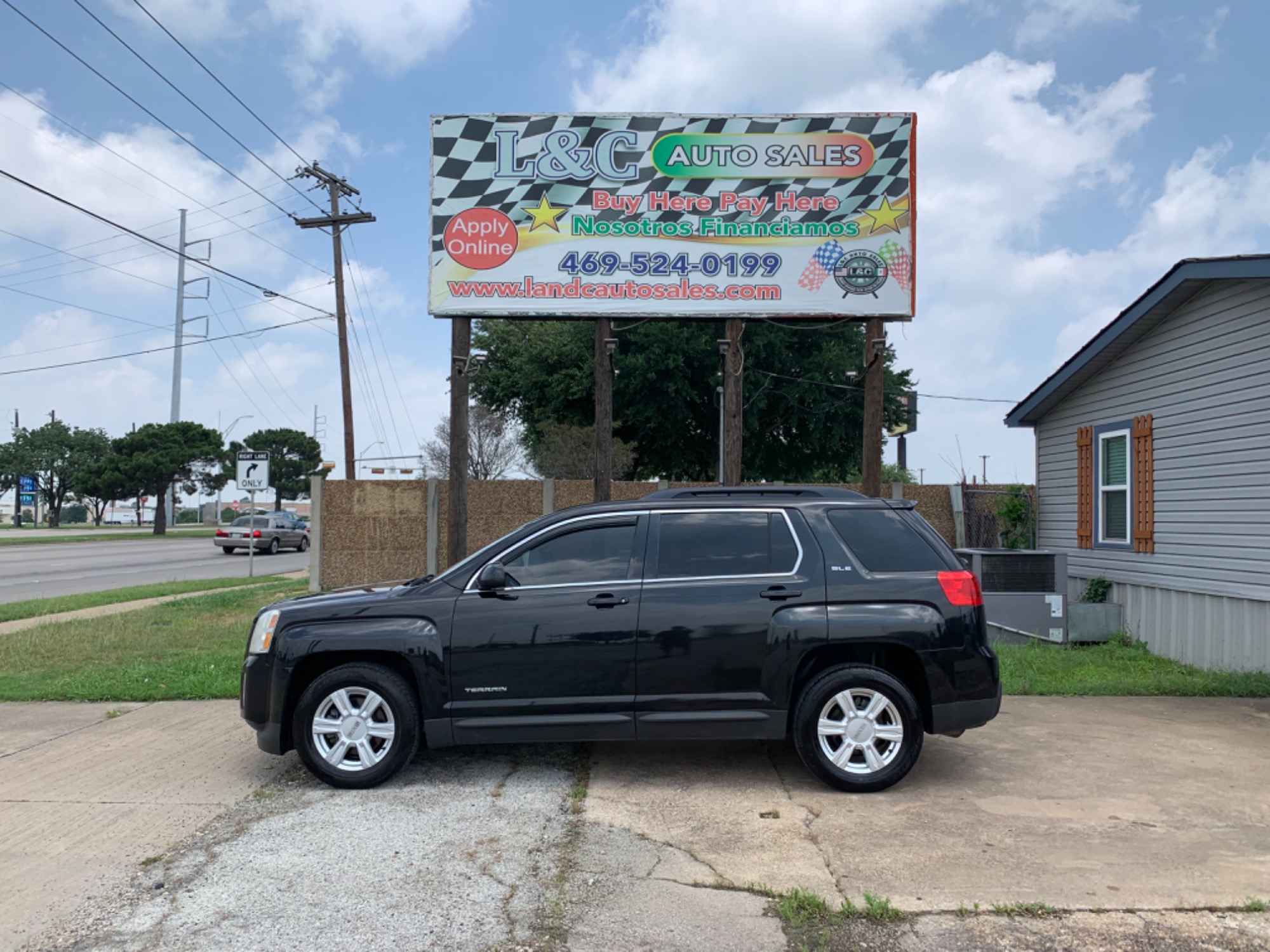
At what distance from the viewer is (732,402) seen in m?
12.1

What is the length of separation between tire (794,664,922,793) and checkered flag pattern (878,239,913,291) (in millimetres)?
7430

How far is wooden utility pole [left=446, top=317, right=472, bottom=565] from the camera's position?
12.1 m

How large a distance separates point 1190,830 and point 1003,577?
21.2 ft

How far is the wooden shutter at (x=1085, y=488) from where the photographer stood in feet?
39.4

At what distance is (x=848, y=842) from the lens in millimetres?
4766

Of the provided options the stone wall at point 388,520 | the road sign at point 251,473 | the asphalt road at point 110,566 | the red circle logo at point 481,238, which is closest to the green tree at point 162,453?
the asphalt road at point 110,566

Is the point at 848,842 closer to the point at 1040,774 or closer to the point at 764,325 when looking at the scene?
the point at 1040,774

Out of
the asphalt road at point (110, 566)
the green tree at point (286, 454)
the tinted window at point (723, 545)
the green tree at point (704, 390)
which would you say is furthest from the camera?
the green tree at point (286, 454)

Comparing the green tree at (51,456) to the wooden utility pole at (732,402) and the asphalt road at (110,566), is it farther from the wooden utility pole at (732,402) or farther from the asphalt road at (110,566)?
the wooden utility pole at (732,402)

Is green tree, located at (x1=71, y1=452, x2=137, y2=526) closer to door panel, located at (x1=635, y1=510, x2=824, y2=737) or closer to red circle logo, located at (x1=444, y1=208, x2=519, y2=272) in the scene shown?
red circle logo, located at (x1=444, y1=208, x2=519, y2=272)

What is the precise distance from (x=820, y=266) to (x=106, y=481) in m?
55.3

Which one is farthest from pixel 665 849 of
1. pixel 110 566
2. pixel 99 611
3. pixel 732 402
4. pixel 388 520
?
pixel 110 566

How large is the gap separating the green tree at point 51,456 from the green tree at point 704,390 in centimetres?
5309

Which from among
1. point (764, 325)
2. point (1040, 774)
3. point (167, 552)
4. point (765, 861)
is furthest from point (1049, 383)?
point (167, 552)
